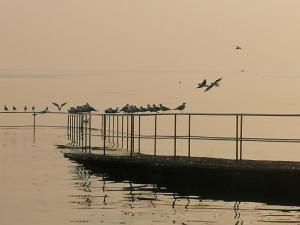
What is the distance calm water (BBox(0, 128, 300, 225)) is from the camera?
28141mm

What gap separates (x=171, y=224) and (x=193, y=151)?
5105 cm

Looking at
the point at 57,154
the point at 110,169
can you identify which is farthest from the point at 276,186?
the point at 57,154

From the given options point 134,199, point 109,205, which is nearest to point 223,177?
point 134,199

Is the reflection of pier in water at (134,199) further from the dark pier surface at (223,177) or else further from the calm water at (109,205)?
the dark pier surface at (223,177)

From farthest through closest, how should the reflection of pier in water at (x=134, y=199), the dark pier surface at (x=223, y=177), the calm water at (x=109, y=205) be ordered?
the dark pier surface at (x=223, y=177)
the reflection of pier in water at (x=134, y=199)
the calm water at (x=109, y=205)

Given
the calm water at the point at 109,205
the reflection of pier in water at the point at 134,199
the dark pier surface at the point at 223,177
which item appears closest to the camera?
the calm water at the point at 109,205

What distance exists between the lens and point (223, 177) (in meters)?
32.1

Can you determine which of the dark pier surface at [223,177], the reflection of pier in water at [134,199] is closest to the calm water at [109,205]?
the reflection of pier in water at [134,199]

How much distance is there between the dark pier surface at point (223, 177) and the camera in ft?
102

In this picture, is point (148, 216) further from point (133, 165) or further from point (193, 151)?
point (193, 151)

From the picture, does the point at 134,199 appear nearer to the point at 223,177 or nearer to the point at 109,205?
the point at 109,205

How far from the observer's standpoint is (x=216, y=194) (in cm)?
3244

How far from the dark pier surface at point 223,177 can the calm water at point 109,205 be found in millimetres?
314

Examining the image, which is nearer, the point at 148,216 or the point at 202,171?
the point at 148,216
